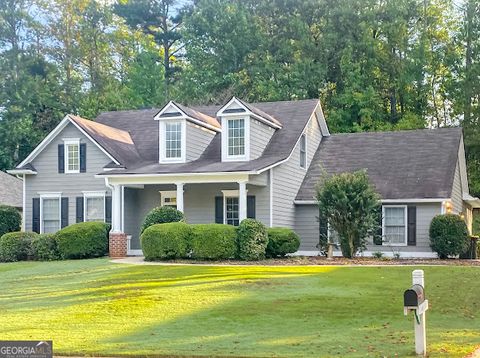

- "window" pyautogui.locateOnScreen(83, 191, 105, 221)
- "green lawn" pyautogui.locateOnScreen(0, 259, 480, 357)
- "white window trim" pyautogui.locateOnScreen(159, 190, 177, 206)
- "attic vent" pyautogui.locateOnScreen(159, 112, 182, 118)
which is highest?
"attic vent" pyautogui.locateOnScreen(159, 112, 182, 118)

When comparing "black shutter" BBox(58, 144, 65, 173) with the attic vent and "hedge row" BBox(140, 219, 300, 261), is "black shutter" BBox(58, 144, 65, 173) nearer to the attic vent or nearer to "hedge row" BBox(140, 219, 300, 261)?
the attic vent

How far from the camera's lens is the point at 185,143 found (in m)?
30.0

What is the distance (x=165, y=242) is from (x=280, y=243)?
428 centimetres

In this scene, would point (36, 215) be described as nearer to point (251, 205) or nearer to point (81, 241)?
point (81, 241)

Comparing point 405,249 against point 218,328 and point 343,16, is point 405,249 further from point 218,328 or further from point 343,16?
point 343,16

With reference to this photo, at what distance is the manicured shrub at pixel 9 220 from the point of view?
3138 centimetres

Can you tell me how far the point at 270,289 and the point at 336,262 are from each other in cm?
733

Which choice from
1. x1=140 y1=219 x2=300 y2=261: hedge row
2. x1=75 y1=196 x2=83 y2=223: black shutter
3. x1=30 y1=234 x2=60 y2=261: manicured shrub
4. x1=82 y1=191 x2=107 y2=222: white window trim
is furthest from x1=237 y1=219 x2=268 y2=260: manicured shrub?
x1=75 y1=196 x2=83 y2=223: black shutter

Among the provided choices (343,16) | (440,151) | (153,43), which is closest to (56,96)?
→ (153,43)

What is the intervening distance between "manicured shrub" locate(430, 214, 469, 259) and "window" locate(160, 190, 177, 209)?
10.2 metres

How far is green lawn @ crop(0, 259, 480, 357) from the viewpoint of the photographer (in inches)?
467

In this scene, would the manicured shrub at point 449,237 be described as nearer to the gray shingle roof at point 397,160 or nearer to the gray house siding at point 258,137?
the gray shingle roof at point 397,160

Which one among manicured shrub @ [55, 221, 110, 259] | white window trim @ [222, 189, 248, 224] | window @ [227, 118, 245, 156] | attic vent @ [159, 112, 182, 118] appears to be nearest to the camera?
manicured shrub @ [55, 221, 110, 259]

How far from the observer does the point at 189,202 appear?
30.7 meters
